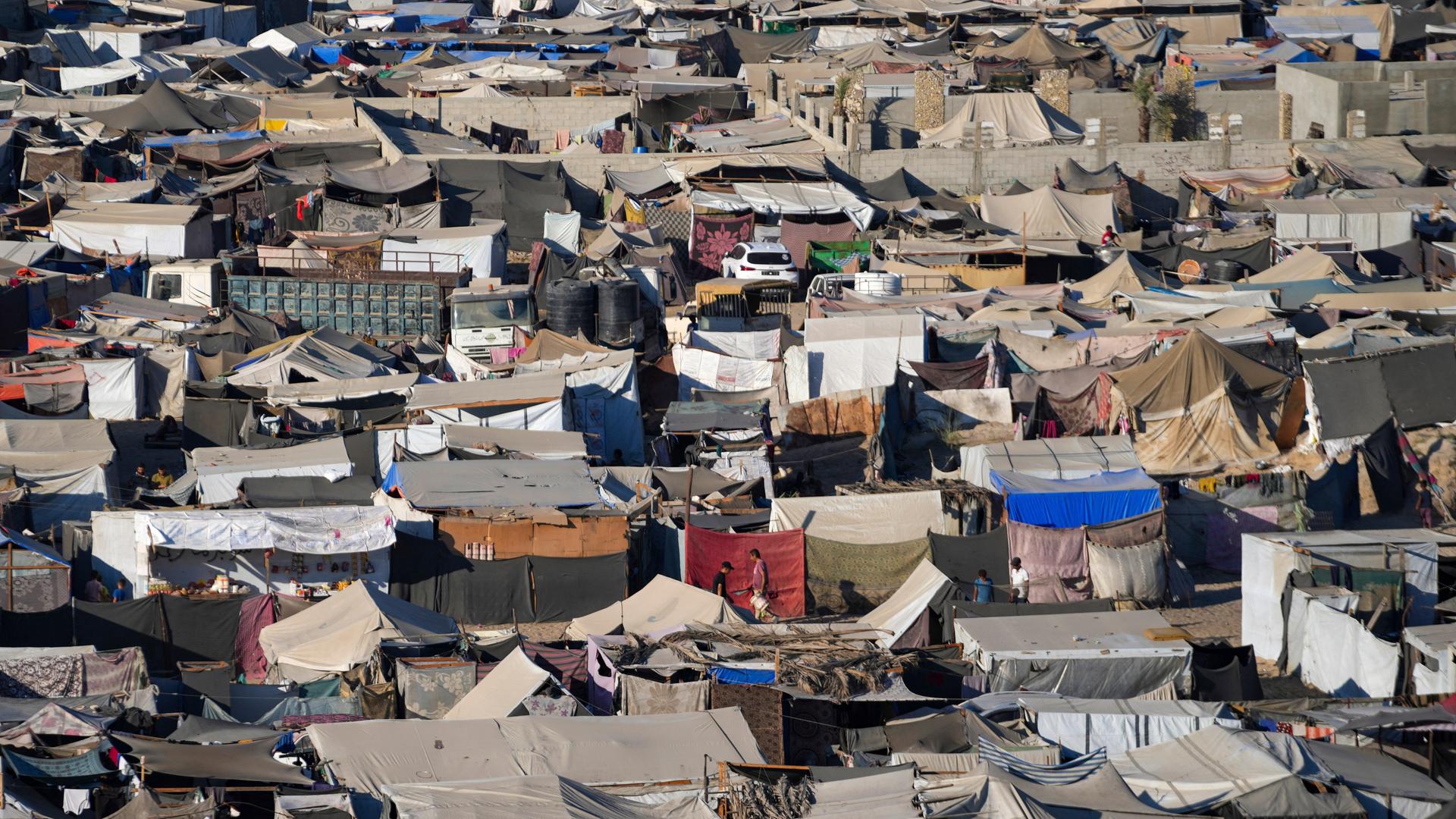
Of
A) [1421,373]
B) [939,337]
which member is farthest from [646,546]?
[1421,373]

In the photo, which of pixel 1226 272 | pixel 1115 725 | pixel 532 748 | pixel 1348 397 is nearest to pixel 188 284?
pixel 1226 272

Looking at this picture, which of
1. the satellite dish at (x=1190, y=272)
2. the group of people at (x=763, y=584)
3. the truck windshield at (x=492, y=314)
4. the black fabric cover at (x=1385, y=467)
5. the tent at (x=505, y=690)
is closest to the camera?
the tent at (x=505, y=690)

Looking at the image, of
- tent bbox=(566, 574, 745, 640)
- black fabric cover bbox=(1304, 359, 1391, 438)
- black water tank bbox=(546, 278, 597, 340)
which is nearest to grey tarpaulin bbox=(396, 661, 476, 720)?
tent bbox=(566, 574, 745, 640)

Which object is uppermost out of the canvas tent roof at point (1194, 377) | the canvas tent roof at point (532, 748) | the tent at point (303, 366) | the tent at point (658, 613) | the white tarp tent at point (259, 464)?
the canvas tent roof at point (1194, 377)

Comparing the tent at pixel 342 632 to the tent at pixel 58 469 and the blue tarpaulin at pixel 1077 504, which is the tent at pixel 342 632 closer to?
the tent at pixel 58 469

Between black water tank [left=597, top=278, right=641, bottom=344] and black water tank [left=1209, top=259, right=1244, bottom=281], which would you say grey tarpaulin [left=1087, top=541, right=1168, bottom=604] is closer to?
black water tank [left=597, top=278, right=641, bottom=344]

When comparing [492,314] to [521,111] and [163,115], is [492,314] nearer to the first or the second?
[521,111]

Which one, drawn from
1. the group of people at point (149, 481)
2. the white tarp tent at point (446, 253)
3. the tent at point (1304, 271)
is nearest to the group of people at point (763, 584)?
the group of people at point (149, 481)
